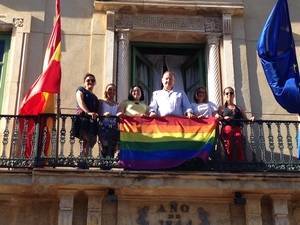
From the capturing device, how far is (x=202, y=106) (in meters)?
10.5

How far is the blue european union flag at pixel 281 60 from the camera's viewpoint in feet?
33.4

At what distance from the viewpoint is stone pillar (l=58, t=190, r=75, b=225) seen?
31.7ft

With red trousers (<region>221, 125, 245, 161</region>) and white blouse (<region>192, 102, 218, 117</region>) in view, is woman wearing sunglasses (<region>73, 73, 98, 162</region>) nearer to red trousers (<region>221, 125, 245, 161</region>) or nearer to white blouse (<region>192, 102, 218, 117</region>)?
white blouse (<region>192, 102, 218, 117</region>)

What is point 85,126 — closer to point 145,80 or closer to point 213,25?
point 145,80

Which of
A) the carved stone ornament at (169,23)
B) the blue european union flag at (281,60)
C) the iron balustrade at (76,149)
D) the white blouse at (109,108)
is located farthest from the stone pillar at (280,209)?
the carved stone ornament at (169,23)

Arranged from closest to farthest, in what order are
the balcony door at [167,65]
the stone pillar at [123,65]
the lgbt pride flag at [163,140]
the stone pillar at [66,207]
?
the stone pillar at [66,207], the lgbt pride flag at [163,140], the stone pillar at [123,65], the balcony door at [167,65]

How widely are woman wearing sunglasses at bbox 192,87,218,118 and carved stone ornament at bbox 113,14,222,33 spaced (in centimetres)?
184

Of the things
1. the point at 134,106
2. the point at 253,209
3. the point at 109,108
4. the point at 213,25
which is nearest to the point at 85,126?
the point at 109,108

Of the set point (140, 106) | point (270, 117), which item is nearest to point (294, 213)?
point (270, 117)

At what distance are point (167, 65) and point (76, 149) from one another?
8.53 ft

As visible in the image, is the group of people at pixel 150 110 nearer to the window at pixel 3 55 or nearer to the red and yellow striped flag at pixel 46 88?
the red and yellow striped flag at pixel 46 88

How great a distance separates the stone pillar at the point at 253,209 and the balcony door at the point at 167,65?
8.74 feet

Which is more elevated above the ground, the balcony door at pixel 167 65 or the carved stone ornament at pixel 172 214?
the balcony door at pixel 167 65

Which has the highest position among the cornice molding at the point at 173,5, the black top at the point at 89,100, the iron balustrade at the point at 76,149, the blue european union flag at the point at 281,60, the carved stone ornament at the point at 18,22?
the cornice molding at the point at 173,5
